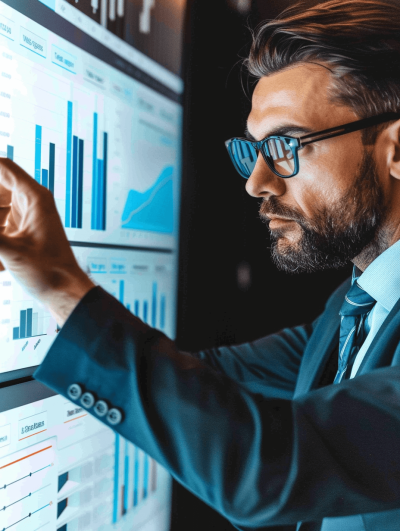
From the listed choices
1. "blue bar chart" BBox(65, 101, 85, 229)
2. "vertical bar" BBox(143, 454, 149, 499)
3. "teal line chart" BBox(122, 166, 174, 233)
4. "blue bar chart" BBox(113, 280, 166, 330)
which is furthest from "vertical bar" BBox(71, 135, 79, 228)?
"vertical bar" BBox(143, 454, 149, 499)

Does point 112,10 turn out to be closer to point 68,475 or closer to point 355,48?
point 355,48

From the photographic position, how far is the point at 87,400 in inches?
20.8

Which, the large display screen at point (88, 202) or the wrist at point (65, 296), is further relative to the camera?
the large display screen at point (88, 202)

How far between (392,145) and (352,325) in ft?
1.08

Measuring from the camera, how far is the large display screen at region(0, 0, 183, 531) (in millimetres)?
771

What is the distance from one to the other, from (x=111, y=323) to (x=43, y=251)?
0.11 m

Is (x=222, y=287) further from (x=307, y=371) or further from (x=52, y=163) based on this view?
(x=52, y=163)

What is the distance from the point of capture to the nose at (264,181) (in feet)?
2.77

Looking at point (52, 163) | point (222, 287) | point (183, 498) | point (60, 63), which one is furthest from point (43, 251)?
point (183, 498)

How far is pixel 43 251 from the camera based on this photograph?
0.52 metres

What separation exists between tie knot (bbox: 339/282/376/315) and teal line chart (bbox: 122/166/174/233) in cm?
52

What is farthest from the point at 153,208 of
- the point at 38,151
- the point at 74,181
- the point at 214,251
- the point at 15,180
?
the point at 15,180

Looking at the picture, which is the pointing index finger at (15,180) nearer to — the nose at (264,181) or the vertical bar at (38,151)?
the vertical bar at (38,151)

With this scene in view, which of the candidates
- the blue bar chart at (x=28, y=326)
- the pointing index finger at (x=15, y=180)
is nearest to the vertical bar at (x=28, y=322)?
the blue bar chart at (x=28, y=326)
